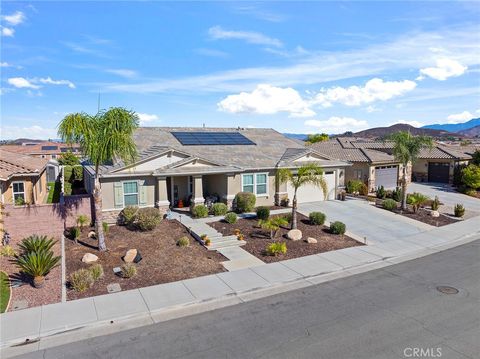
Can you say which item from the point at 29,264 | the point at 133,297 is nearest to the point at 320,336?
the point at 133,297

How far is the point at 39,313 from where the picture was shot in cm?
1055

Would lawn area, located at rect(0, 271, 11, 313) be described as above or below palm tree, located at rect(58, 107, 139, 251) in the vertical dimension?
below

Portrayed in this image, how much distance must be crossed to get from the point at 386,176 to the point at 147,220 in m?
24.3

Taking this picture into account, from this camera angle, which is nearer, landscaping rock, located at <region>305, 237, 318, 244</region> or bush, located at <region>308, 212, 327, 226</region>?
landscaping rock, located at <region>305, 237, 318, 244</region>

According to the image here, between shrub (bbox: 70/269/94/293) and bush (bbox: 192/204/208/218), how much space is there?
9443mm

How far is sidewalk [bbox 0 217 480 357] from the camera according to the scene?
9695 millimetres

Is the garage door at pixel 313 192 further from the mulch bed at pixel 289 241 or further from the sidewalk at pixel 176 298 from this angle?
the sidewalk at pixel 176 298

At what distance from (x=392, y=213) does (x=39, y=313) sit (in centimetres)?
2143

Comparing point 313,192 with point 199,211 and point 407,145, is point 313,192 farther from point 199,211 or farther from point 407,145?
point 199,211

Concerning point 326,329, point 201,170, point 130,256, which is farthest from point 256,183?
point 326,329

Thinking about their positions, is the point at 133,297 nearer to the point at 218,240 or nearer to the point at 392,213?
the point at 218,240

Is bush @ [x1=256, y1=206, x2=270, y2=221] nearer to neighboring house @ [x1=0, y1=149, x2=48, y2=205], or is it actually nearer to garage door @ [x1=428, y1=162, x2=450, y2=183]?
neighboring house @ [x1=0, y1=149, x2=48, y2=205]

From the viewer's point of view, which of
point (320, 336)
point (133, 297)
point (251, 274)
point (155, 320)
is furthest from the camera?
point (251, 274)

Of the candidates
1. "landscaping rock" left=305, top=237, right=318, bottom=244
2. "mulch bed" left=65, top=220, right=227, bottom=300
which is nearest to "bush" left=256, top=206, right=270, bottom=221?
"landscaping rock" left=305, top=237, right=318, bottom=244
